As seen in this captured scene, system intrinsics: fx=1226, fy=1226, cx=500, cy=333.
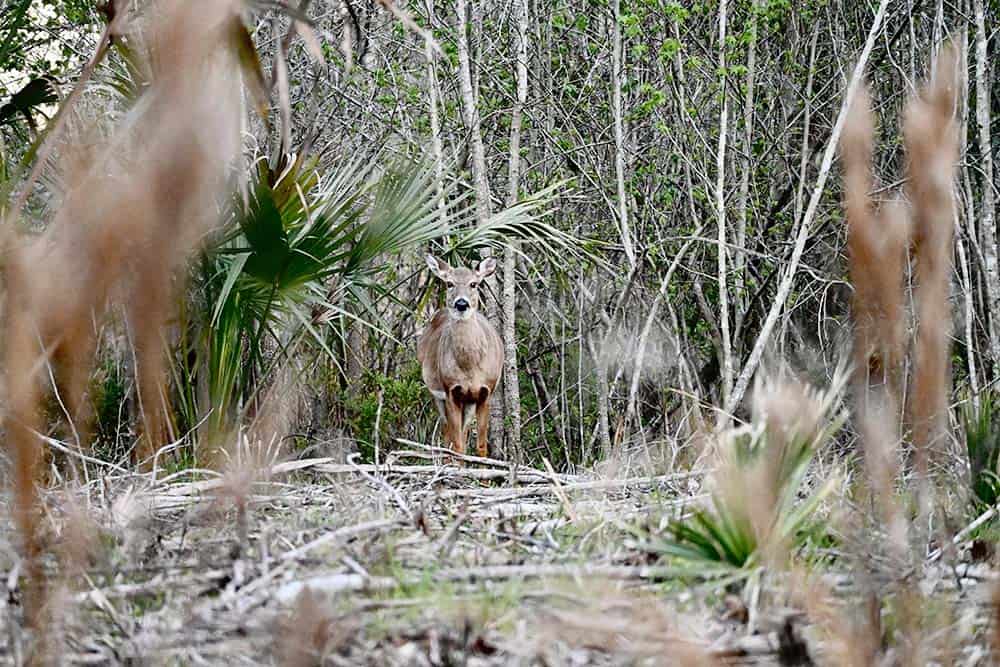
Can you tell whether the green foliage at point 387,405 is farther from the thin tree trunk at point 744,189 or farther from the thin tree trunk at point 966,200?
the thin tree trunk at point 966,200

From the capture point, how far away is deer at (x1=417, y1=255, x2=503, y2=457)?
10008 millimetres

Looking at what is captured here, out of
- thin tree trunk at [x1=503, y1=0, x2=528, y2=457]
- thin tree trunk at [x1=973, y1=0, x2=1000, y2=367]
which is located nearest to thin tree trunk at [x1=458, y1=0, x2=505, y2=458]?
thin tree trunk at [x1=503, y1=0, x2=528, y2=457]

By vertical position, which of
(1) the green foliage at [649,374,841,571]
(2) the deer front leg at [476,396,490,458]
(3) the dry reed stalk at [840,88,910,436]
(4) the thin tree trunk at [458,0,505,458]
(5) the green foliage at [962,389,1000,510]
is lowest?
(2) the deer front leg at [476,396,490,458]

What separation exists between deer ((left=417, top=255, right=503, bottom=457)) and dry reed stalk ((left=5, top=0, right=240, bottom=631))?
8507 millimetres

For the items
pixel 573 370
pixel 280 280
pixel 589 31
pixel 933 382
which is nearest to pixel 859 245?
pixel 933 382

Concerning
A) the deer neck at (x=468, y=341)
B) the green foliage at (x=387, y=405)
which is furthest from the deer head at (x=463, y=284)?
the green foliage at (x=387, y=405)

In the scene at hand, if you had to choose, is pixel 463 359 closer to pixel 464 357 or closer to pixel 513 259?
Result: pixel 464 357

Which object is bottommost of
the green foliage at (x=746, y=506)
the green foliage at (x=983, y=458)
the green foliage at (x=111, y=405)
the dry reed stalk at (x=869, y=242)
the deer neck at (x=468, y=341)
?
the green foliage at (x=111, y=405)

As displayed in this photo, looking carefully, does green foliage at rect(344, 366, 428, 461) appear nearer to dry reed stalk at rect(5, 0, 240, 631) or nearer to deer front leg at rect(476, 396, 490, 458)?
deer front leg at rect(476, 396, 490, 458)

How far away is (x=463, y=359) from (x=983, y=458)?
21.3 ft

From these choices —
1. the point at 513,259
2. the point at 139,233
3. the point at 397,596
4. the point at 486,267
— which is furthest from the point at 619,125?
the point at 139,233

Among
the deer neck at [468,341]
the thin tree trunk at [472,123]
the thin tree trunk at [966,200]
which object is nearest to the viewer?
the thin tree trunk at [966,200]

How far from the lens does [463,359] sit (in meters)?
10.1

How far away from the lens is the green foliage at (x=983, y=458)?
3.78 m
